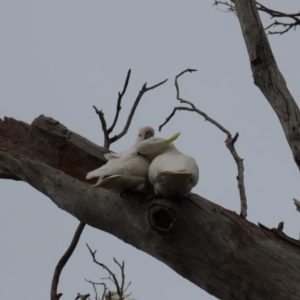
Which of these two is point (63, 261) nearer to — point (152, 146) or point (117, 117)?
point (117, 117)

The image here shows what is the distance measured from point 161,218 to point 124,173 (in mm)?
210

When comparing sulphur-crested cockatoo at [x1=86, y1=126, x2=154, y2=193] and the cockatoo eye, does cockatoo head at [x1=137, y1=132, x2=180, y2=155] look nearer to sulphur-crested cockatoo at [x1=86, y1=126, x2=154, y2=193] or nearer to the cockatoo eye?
sulphur-crested cockatoo at [x1=86, y1=126, x2=154, y2=193]

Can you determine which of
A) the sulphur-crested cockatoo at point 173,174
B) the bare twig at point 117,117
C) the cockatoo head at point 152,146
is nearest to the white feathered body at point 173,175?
the sulphur-crested cockatoo at point 173,174

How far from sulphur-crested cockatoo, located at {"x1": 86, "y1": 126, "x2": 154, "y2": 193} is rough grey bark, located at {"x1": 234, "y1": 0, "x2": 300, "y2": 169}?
2.11 feet

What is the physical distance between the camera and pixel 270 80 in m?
2.69

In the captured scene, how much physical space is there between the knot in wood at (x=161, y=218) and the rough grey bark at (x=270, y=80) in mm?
702

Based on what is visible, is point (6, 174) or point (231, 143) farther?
point (6, 174)

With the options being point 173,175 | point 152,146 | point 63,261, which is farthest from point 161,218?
point 63,261

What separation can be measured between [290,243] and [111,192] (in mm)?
647

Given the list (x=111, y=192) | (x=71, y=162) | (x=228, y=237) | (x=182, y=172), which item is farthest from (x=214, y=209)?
(x=71, y=162)

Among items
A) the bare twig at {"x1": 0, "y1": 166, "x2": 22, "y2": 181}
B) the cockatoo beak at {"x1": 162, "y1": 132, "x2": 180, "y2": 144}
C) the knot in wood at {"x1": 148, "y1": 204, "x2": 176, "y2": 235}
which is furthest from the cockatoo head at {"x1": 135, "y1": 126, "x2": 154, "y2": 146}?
the bare twig at {"x1": 0, "y1": 166, "x2": 22, "y2": 181}

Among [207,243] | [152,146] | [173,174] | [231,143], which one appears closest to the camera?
[173,174]

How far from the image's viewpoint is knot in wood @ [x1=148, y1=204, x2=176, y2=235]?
2.07 metres

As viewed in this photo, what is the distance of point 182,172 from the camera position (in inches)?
79.8
